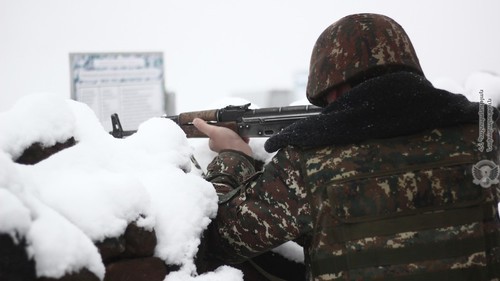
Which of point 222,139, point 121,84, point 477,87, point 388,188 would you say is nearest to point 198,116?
point 222,139

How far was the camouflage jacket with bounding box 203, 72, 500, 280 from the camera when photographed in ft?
3.42

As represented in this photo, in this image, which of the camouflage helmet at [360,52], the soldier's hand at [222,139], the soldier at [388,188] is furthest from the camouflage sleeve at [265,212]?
the soldier's hand at [222,139]

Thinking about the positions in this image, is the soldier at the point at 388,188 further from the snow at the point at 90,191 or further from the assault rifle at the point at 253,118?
the assault rifle at the point at 253,118

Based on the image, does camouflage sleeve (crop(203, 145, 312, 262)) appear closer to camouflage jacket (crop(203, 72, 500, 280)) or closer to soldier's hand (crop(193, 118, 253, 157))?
camouflage jacket (crop(203, 72, 500, 280))

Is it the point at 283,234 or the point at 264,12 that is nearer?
the point at 283,234

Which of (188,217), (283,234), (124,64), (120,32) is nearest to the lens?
(188,217)

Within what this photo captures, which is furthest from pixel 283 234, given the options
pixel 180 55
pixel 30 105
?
pixel 180 55

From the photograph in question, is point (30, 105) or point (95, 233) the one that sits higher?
point (30, 105)

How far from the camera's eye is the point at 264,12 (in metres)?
3.70

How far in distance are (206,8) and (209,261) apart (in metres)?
2.75

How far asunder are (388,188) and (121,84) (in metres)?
1.48

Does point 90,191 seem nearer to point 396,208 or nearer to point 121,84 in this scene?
point 396,208

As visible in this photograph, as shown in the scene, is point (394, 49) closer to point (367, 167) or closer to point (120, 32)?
point (367, 167)

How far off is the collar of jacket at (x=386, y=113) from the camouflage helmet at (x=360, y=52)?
0.07 meters
